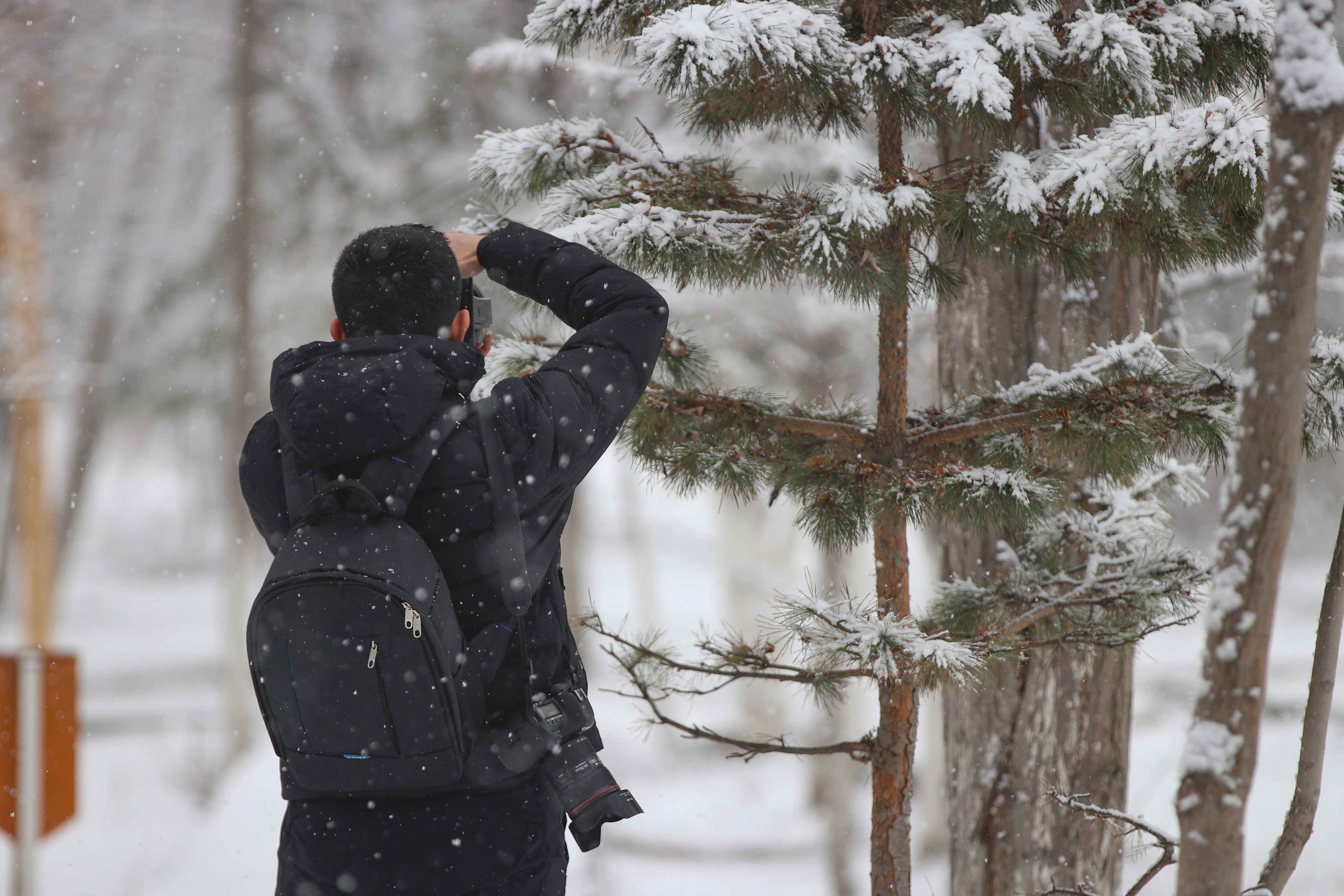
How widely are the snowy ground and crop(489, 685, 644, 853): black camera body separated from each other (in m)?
2.00

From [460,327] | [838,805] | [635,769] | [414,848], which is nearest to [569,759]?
[414,848]

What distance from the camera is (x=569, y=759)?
155cm

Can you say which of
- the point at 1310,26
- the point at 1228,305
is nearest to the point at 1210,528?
the point at 1228,305

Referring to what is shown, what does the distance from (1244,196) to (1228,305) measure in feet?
27.7

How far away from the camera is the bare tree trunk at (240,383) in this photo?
8.48 meters

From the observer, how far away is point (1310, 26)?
1.10 m

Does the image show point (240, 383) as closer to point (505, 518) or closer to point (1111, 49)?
point (505, 518)

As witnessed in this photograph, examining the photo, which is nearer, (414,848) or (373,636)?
(373,636)

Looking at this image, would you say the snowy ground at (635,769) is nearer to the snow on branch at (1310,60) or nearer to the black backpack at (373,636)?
the black backpack at (373,636)

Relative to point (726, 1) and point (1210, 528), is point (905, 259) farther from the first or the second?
point (1210, 528)

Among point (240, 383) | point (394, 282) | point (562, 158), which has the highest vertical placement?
point (240, 383)

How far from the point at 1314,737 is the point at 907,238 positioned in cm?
113

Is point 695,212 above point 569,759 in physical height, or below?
above

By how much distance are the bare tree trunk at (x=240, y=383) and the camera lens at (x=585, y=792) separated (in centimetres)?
747
